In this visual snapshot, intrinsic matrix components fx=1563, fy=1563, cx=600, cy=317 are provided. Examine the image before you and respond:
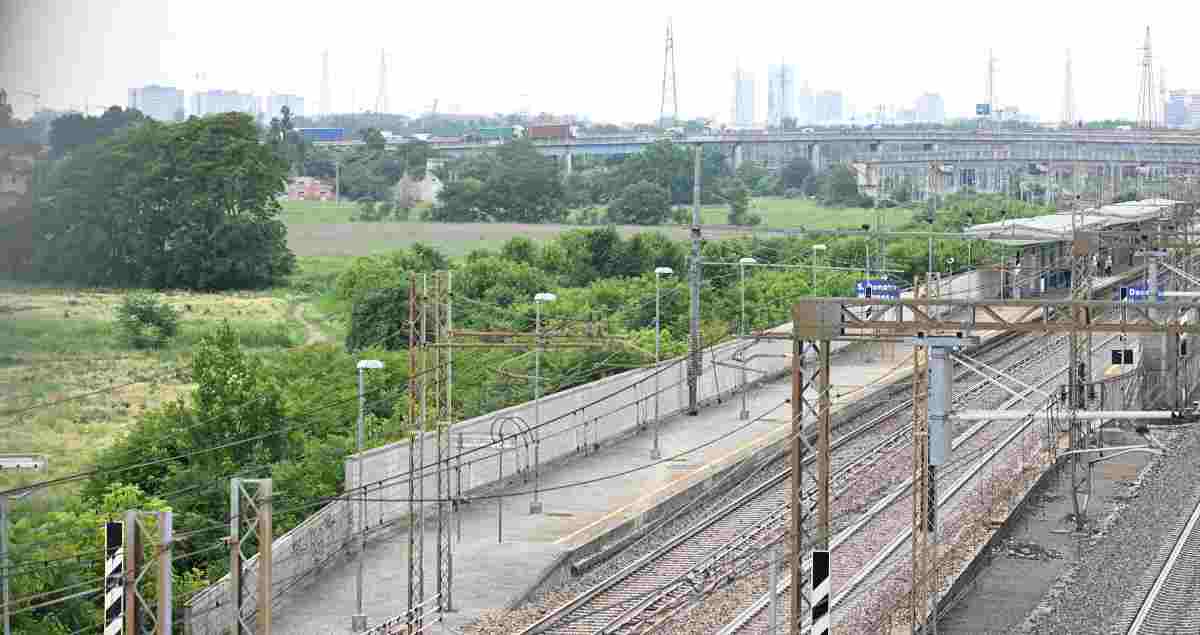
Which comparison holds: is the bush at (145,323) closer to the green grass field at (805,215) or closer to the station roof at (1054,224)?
the station roof at (1054,224)

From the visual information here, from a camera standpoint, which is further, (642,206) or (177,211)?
(642,206)

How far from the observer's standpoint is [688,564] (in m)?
16.9

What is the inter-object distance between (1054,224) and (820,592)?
30.7m

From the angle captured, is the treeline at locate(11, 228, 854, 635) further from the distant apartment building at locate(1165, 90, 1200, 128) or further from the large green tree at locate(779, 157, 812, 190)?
the distant apartment building at locate(1165, 90, 1200, 128)

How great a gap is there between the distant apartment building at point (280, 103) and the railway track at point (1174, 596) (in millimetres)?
77562

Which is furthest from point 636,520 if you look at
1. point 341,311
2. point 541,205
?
point 541,205

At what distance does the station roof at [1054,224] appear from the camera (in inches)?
1244

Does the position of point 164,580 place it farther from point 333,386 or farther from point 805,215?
point 805,215

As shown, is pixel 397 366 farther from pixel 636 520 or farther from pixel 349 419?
pixel 636 520

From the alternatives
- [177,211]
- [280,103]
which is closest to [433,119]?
[280,103]

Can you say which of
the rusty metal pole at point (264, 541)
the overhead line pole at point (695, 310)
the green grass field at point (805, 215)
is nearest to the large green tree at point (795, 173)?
the green grass field at point (805, 215)

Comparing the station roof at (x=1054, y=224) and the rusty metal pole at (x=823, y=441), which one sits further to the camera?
the station roof at (x=1054, y=224)

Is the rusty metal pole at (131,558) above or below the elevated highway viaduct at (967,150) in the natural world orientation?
below

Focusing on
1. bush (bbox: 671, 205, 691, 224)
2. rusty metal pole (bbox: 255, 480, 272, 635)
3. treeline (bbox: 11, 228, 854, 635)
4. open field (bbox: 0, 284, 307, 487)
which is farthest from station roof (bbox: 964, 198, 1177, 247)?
rusty metal pole (bbox: 255, 480, 272, 635)
